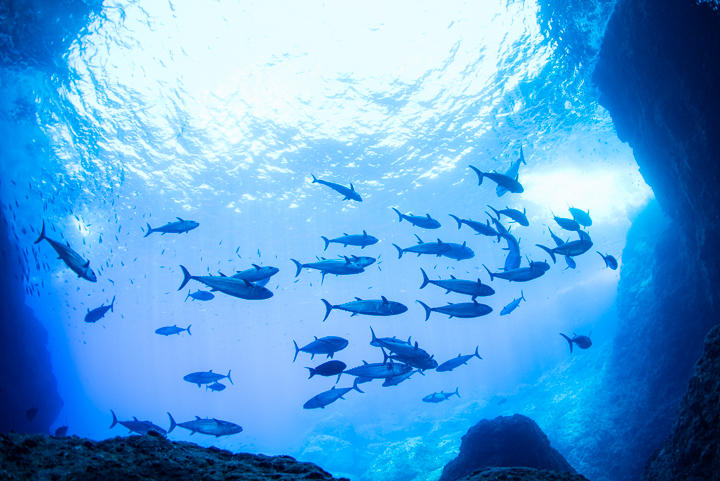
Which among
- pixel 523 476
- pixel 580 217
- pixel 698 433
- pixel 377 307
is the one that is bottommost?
pixel 523 476

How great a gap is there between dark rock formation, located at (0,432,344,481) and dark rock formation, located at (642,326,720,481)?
3360 millimetres

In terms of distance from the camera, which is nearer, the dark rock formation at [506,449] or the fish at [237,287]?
the fish at [237,287]

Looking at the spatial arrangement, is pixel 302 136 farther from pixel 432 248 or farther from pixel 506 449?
pixel 506 449

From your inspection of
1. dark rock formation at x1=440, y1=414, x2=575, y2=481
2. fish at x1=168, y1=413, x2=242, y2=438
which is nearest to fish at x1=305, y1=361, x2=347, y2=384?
fish at x1=168, y1=413, x2=242, y2=438

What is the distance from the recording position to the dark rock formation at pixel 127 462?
1744 mm

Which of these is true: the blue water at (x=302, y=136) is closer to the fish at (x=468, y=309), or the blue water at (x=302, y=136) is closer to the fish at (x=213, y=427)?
the fish at (x=213, y=427)

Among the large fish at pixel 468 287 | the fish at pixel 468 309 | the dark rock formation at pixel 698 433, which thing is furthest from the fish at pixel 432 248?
the dark rock formation at pixel 698 433

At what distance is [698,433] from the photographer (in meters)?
2.81

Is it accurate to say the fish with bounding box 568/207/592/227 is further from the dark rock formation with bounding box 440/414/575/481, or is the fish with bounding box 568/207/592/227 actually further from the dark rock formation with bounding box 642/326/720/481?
the dark rock formation with bounding box 440/414/575/481

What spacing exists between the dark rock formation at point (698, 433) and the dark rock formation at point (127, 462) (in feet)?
11.0

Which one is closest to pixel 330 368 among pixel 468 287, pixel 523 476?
pixel 468 287

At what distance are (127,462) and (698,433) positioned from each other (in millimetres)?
5024

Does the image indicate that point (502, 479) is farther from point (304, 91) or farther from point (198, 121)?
point (198, 121)

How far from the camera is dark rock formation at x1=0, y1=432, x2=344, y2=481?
1.74 m
